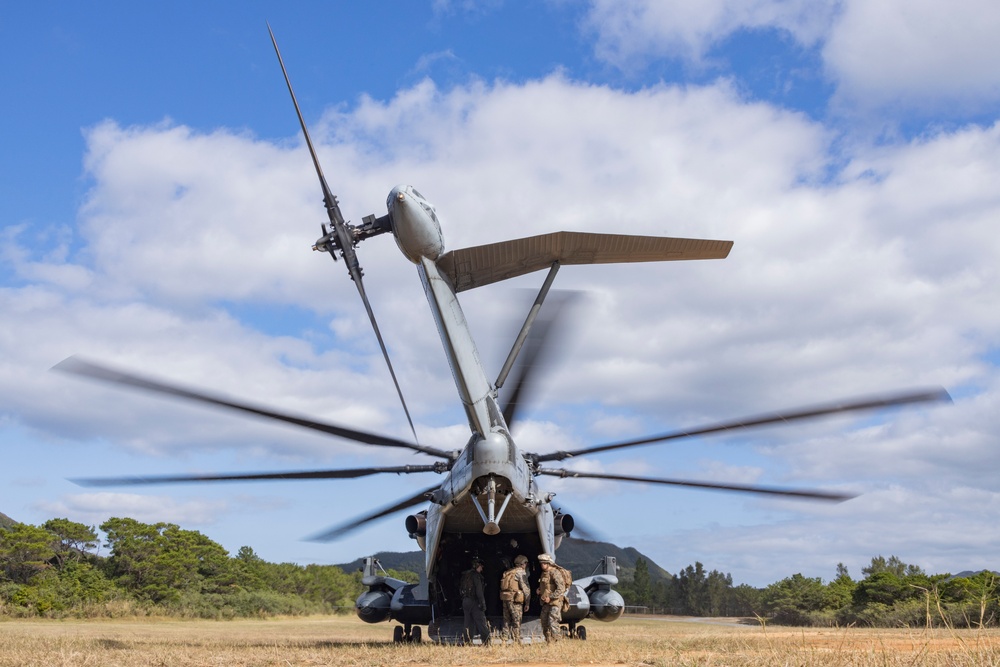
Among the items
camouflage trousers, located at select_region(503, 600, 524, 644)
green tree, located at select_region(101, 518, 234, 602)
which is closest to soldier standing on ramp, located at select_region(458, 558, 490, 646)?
camouflage trousers, located at select_region(503, 600, 524, 644)

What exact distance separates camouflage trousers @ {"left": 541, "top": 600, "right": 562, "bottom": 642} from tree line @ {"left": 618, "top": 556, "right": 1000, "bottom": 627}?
4.90 metres

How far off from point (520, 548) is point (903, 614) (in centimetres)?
1599

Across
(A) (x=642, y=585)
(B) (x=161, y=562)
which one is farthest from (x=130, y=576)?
(A) (x=642, y=585)

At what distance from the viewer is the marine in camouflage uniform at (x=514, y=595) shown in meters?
12.5

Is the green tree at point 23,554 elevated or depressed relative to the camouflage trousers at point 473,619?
elevated

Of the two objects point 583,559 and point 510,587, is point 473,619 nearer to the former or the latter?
point 510,587

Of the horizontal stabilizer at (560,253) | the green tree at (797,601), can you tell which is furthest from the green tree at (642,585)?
the horizontal stabilizer at (560,253)

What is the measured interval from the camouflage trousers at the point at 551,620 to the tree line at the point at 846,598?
4.90 m

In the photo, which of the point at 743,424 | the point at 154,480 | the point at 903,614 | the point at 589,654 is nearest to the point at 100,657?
the point at 154,480

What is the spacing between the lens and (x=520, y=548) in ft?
45.4

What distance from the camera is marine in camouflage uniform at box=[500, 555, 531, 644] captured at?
12.5m

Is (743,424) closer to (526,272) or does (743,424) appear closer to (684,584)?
(526,272)

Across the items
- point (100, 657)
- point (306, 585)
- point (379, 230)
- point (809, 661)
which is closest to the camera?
point (809, 661)

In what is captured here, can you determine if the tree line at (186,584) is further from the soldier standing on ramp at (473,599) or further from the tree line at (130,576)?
the soldier standing on ramp at (473,599)
